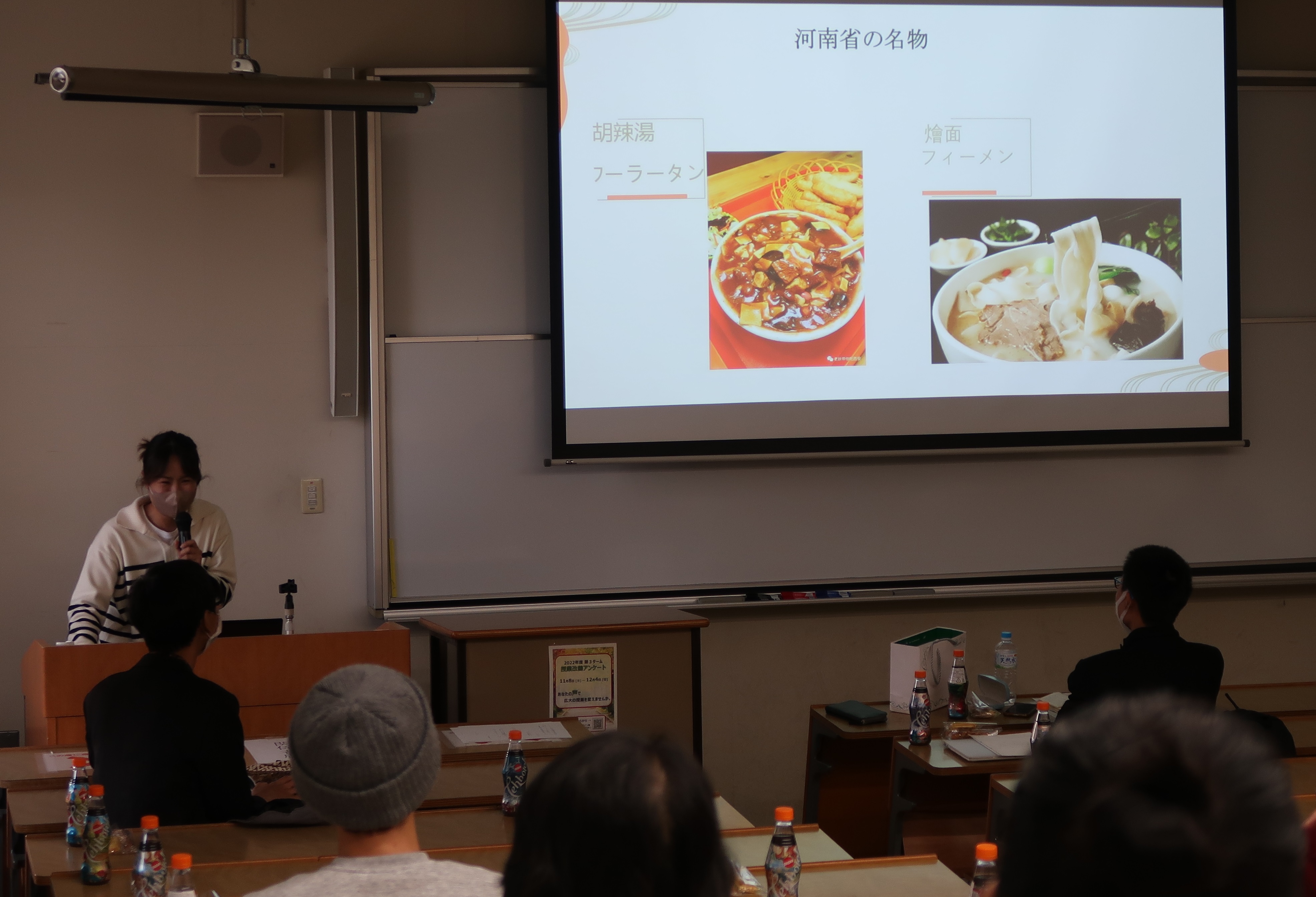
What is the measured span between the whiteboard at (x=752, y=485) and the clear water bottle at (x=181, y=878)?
241 cm

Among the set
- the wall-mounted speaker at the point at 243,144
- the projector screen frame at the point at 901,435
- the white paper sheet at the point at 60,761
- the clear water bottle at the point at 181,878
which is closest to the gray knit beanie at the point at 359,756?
the clear water bottle at the point at 181,878

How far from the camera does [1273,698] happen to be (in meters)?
3.74

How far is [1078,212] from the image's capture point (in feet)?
15.1

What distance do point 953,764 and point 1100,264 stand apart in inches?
95.1

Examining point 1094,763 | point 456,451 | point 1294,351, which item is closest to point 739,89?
point 456,451

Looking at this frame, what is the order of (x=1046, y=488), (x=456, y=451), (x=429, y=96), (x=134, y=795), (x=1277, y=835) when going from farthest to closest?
1. (x=1046, y=488)
2. (x=456, y=451)
3. (x=429, y=96)
4. (x=134, y=795)
5. (x=1277, y=835)

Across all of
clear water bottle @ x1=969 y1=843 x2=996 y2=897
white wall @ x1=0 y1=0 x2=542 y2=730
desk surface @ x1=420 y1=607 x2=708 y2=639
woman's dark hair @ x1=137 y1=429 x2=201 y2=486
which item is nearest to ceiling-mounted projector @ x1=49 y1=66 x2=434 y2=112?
white wall @ x1=0 y1=0 x2=542 y2=730

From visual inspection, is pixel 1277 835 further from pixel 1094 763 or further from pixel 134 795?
pixel 134 795

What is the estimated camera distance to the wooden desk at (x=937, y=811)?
3164 mm

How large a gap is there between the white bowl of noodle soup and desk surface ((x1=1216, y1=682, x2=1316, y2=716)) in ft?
4.51

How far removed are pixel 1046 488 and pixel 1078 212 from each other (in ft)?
3.49

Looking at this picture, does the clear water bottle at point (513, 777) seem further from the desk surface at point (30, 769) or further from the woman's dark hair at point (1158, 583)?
the woman's dark hair at point (1158, 583)

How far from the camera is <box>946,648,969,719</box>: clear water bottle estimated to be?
134 inches

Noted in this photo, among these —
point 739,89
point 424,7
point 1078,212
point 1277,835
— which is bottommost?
point 1277,835
